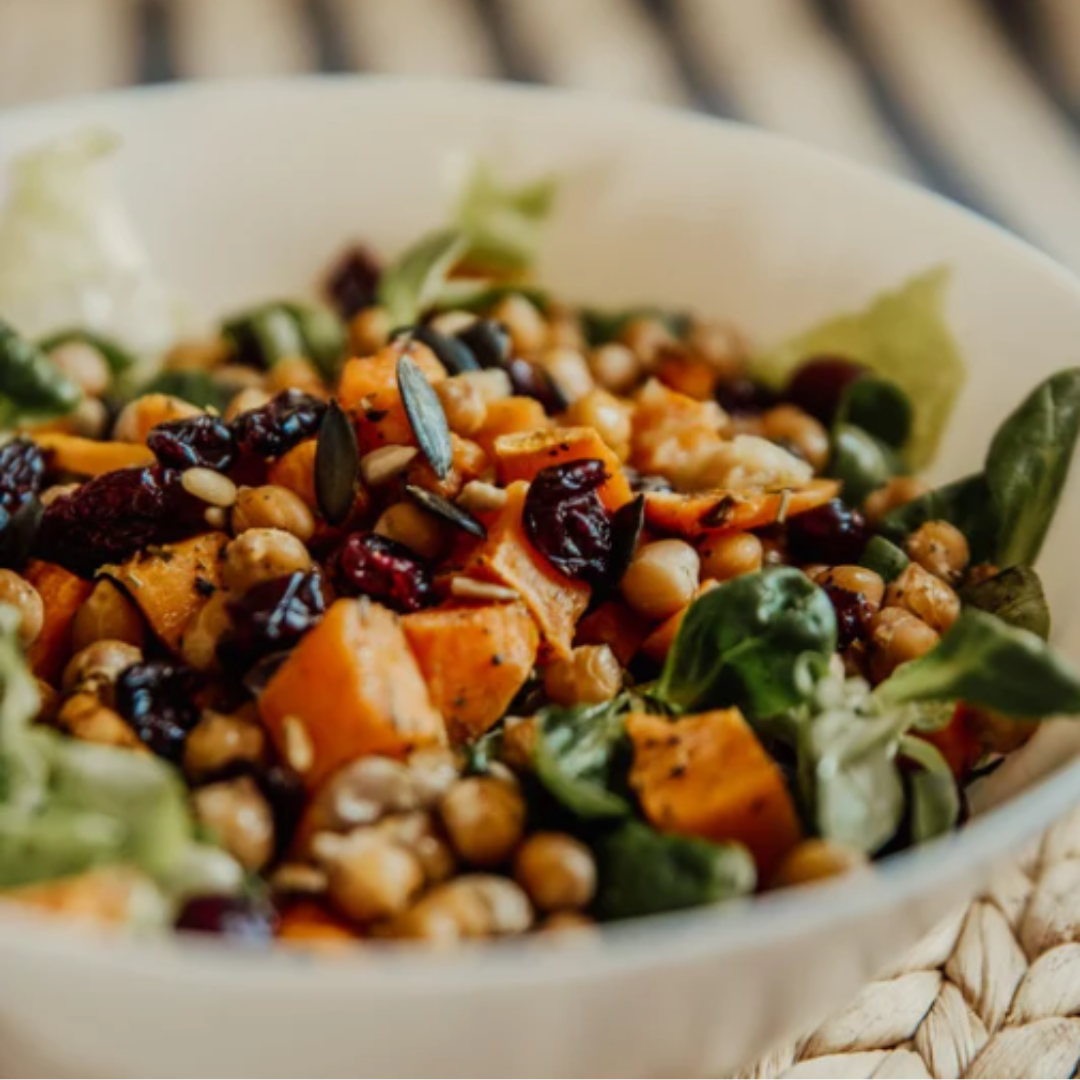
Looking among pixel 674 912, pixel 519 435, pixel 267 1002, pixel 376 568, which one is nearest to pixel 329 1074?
pixel 267 1002

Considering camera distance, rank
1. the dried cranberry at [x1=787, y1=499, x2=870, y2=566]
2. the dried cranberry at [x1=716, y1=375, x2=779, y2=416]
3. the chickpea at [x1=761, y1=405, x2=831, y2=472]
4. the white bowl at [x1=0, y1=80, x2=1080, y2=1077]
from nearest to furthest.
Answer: the white bowl at [x1=0, y1=80, x2=1080, y2=1077] → the dried cranberry at [x1=787, y1=499, x2=870, y2=566] → the chickpea at [x1=761, y1=405, x2=831, y2=472] → the dried cranberry at [x1=716, y1=375, x2=779, y2=416]

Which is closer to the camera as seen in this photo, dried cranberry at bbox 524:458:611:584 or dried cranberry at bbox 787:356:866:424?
dried cranberry at bbox 524:458:611:584

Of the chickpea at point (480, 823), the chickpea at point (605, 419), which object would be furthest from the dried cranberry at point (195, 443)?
the chickpea at point (480, 823)

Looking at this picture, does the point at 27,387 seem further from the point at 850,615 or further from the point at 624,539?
the point at 850,615

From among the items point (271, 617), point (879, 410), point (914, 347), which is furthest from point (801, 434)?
point (271, 617)

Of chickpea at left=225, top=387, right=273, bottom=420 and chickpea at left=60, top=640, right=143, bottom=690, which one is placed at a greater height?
chickpea at left=225, top=387, right=273, bottom=420

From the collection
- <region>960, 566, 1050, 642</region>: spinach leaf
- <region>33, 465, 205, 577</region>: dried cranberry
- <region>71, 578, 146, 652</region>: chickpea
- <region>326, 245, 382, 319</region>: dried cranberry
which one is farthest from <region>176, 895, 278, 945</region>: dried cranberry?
<region>326, 245, 382, 319</region>: dried cranberry

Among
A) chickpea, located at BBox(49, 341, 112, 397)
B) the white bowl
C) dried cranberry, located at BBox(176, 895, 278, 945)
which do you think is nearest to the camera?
the white bowl

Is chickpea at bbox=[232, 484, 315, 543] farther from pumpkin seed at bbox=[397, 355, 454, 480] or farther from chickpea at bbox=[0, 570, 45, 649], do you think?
chickpea at bbox=[0, 570, 45, 649]

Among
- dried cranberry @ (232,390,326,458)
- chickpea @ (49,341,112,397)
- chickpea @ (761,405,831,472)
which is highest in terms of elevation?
dried cranberry @ (232,390,326,458)
